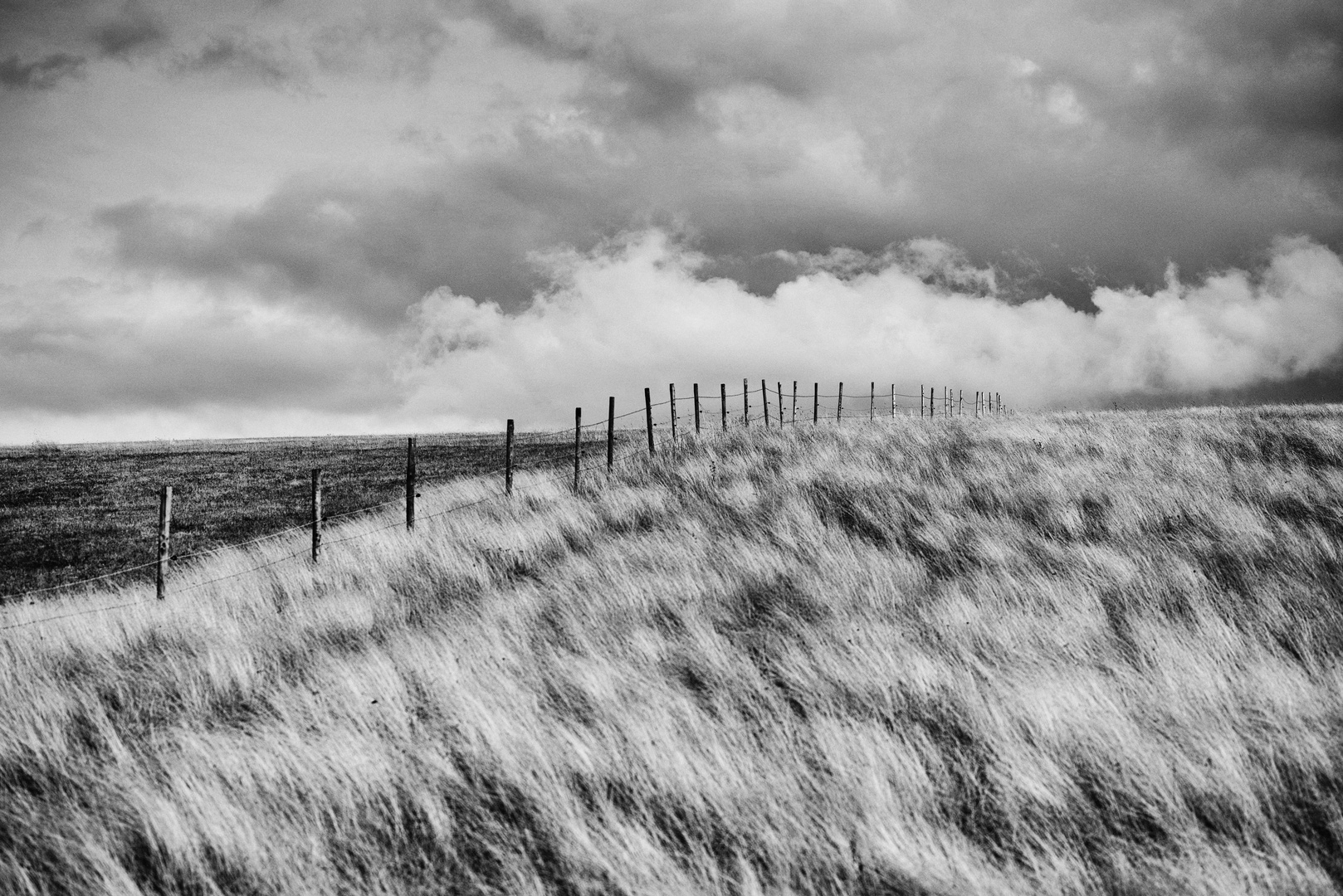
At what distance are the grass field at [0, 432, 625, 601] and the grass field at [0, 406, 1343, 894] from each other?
595cm

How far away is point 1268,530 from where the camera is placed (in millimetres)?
7066

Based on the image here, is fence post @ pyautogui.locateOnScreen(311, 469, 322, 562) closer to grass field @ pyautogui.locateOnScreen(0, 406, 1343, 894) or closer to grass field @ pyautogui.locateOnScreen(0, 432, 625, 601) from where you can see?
grass field @ pyautogui.locateOnScreen(0, 406, 1343, 894)

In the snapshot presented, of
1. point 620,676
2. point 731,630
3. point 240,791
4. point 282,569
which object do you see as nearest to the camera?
point 240,791

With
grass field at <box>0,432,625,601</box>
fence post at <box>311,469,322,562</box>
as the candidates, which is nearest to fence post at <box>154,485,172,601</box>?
fence post at <box>311,469,322,562</box>

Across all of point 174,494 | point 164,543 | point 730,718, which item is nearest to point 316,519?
point 164,543

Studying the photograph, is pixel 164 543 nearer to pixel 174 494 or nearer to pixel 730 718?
pixel 730 718

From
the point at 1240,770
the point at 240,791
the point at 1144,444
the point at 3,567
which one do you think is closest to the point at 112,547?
the point at 3,567

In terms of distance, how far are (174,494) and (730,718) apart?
20960mm

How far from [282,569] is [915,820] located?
7.54m

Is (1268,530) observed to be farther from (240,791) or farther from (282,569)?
(282,569)

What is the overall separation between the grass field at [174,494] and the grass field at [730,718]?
5950 mm

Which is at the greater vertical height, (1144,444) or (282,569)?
(1144,444)

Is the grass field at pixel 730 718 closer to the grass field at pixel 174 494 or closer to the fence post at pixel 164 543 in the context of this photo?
the fence post at pixel 164 543

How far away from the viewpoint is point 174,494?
2031cm
